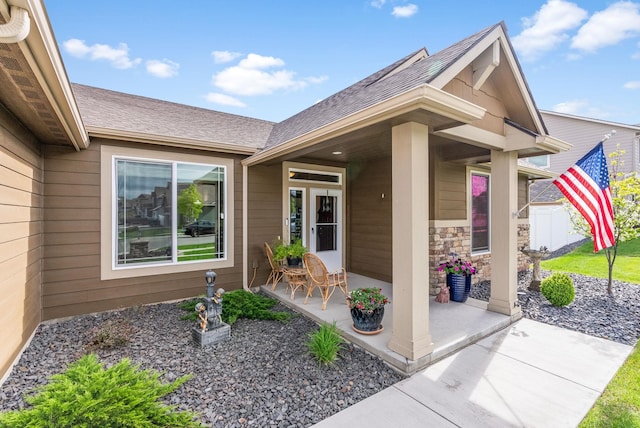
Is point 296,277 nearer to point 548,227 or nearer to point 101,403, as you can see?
point 101,403

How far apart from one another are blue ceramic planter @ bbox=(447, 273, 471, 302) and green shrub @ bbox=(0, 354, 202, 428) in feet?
13.7

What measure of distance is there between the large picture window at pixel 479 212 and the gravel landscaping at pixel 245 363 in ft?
6.69

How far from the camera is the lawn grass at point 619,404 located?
2.28 meters

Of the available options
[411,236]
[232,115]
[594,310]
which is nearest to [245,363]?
[411,236]

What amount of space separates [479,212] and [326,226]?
3.45 meters

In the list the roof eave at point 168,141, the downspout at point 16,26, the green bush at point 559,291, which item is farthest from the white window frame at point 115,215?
the green bush at point 559,291

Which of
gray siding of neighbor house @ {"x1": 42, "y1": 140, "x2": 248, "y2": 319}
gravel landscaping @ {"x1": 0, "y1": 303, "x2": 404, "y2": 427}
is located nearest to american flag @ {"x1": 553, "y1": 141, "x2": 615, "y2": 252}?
gravel landscaping @ {"x1": 0, "y1": 303, "x2": 404, "y2": 427}

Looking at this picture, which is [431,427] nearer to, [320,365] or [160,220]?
[320,365]

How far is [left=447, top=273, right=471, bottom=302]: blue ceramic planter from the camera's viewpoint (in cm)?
494

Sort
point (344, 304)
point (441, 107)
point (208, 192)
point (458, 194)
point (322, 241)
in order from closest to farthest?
point (441, 107) < point (344, 304) < point (208, 192) < point (458, 194) < point (322, 241)

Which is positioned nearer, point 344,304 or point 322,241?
point 344,304

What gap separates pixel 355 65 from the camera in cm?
891

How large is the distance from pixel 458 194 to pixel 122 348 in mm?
5993

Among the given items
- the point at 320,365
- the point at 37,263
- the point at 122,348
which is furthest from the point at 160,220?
the point at 320,365
